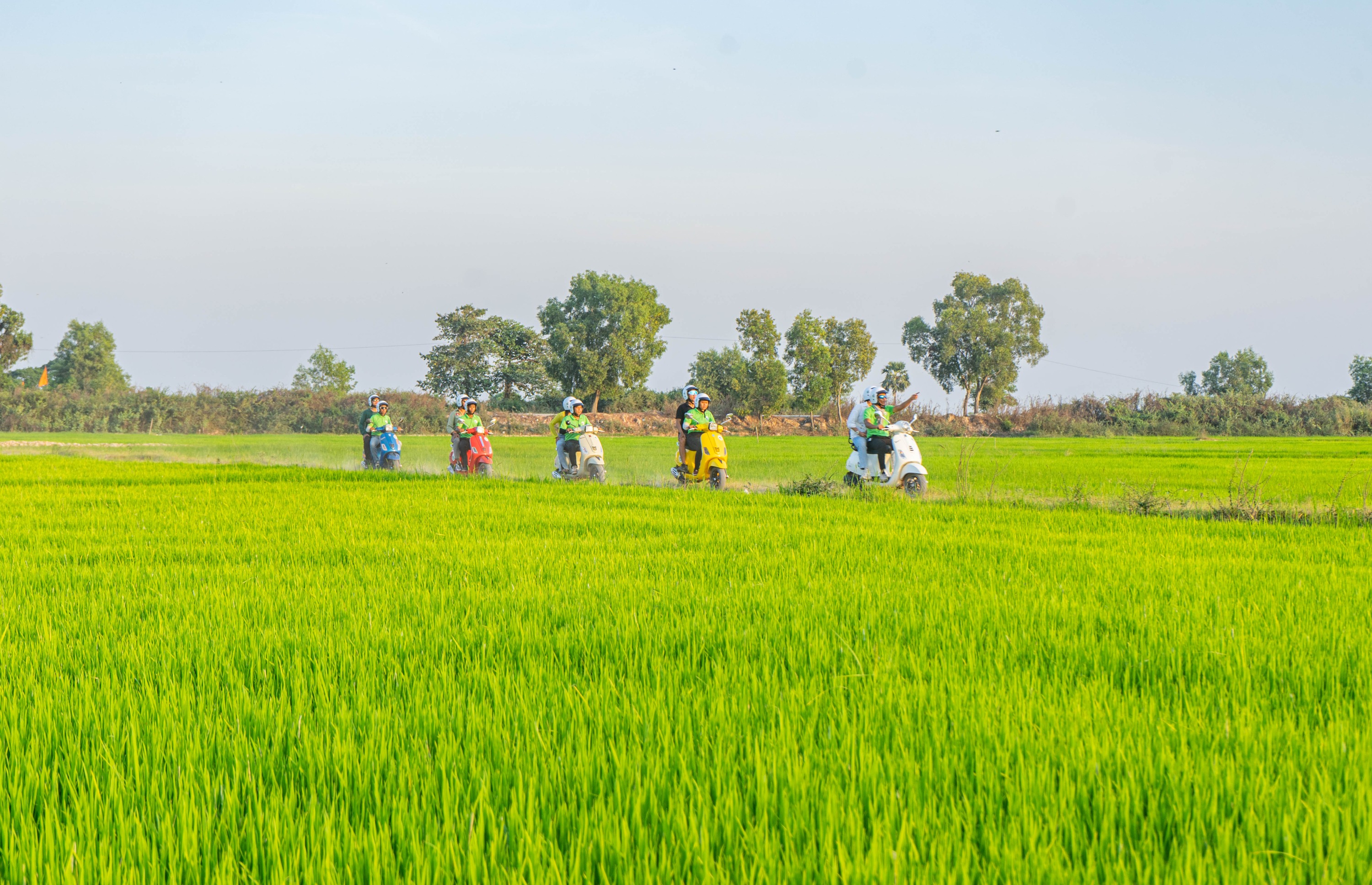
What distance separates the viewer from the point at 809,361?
50.8 meters

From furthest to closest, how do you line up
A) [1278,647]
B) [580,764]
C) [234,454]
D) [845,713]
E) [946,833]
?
[234,454]
[1278,647]
[845,713]
[580,764]
[946,833]

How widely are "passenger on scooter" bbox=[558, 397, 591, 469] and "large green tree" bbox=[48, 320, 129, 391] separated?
71.9 metres

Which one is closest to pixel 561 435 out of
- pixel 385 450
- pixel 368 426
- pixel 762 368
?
pixel 385 450

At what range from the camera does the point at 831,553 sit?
19.2 ft

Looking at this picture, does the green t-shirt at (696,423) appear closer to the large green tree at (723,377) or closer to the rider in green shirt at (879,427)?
the rider in green shirt at (879,427)

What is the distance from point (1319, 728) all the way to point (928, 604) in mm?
1840

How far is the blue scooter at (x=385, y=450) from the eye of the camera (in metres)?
17.1

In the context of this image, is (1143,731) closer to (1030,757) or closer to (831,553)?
(1030,757)

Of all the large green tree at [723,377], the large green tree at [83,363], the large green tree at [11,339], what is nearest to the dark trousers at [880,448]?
the large green tree at [723,377]

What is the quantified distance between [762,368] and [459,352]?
66.8 feet

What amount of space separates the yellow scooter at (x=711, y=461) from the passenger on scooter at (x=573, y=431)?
7.19ft

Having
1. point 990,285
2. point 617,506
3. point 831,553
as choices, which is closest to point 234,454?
point 617,506

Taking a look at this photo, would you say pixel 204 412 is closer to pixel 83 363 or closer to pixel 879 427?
pixel 83 363

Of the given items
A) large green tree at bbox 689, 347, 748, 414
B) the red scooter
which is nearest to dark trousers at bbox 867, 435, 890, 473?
the red scooter
